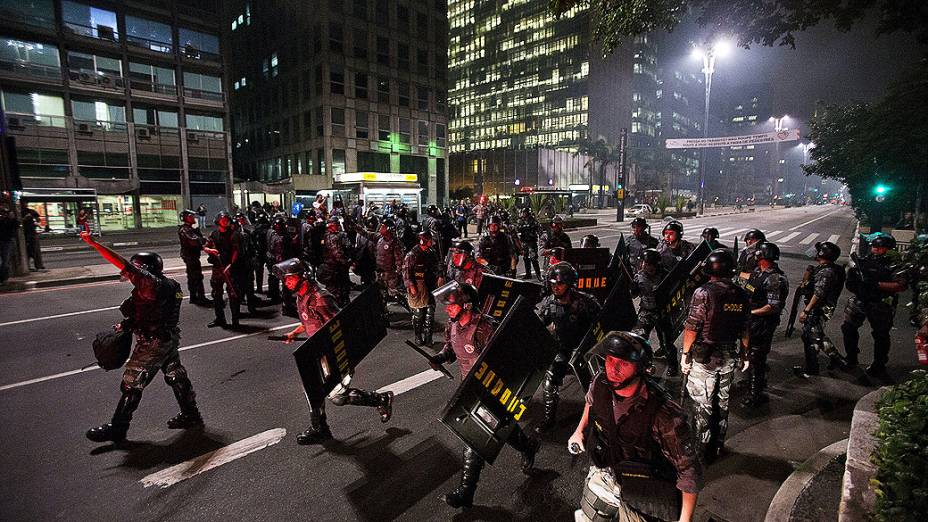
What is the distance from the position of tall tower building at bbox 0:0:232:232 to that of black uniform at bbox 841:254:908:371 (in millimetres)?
30413

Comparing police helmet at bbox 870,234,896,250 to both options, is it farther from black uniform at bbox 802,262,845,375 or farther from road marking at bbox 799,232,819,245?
road marking at bbox 799,232,819,245

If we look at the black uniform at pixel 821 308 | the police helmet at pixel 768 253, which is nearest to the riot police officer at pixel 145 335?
the police helmet at pixel 768 253

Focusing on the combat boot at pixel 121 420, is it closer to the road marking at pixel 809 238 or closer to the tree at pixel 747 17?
the tree at pixel 747 17

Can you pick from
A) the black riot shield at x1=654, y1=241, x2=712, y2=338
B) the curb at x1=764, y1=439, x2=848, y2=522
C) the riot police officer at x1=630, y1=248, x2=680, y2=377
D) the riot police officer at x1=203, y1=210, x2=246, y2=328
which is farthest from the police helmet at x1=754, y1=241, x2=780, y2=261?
the riot police officer at x1=203, y1=210, x2=246, y2=328

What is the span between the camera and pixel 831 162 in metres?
22.6

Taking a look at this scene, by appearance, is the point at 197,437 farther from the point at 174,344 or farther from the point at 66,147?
the point at 66,147

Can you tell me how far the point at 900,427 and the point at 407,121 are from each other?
166 feet

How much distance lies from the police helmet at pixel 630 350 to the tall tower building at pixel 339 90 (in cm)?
4011

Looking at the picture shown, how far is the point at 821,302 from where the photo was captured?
587 centimetres

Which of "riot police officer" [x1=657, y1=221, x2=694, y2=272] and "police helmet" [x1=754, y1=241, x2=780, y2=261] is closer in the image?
"police helmet" [x1=754, y1=241, x2=780, y2=261]

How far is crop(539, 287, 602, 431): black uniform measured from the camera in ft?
15.4

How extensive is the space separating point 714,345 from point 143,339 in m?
5.69

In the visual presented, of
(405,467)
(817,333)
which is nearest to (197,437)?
(405,467)

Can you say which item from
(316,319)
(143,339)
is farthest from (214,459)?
(316,319)
